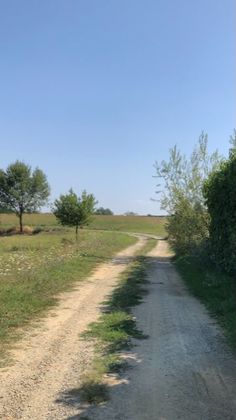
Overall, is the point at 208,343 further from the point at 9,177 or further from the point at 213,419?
the point at 9,177

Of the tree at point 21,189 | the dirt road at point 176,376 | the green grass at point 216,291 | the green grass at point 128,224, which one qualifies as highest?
the tree at point 21,189

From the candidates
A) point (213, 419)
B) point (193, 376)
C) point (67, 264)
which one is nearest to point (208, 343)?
point (193, 376)

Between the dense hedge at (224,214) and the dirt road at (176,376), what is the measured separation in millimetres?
5036

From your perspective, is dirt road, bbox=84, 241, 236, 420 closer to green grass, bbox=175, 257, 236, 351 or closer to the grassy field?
green grass, bbox=175, 257, 236, 351

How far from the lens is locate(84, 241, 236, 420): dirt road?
535cm

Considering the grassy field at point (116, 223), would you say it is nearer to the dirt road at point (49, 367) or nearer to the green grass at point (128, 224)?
the green grass at point (128, 224)

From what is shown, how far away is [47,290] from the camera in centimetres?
1421

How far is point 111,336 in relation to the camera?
28.9 feet

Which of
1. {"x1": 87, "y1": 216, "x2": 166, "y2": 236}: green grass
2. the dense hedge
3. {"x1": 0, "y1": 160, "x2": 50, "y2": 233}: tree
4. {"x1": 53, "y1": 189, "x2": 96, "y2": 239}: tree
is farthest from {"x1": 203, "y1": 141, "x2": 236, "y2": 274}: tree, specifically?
{"x1": 87, "y1": 216, "x2": 166, "y2": 236}: green grass

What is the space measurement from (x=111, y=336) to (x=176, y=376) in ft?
7.91

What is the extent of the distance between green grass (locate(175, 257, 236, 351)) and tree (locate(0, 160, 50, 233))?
46.8 metres

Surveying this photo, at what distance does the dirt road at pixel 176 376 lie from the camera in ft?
17.6

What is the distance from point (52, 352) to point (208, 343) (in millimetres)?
2592

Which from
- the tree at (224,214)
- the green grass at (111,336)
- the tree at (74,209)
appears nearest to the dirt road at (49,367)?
the green grass at (111,336)
